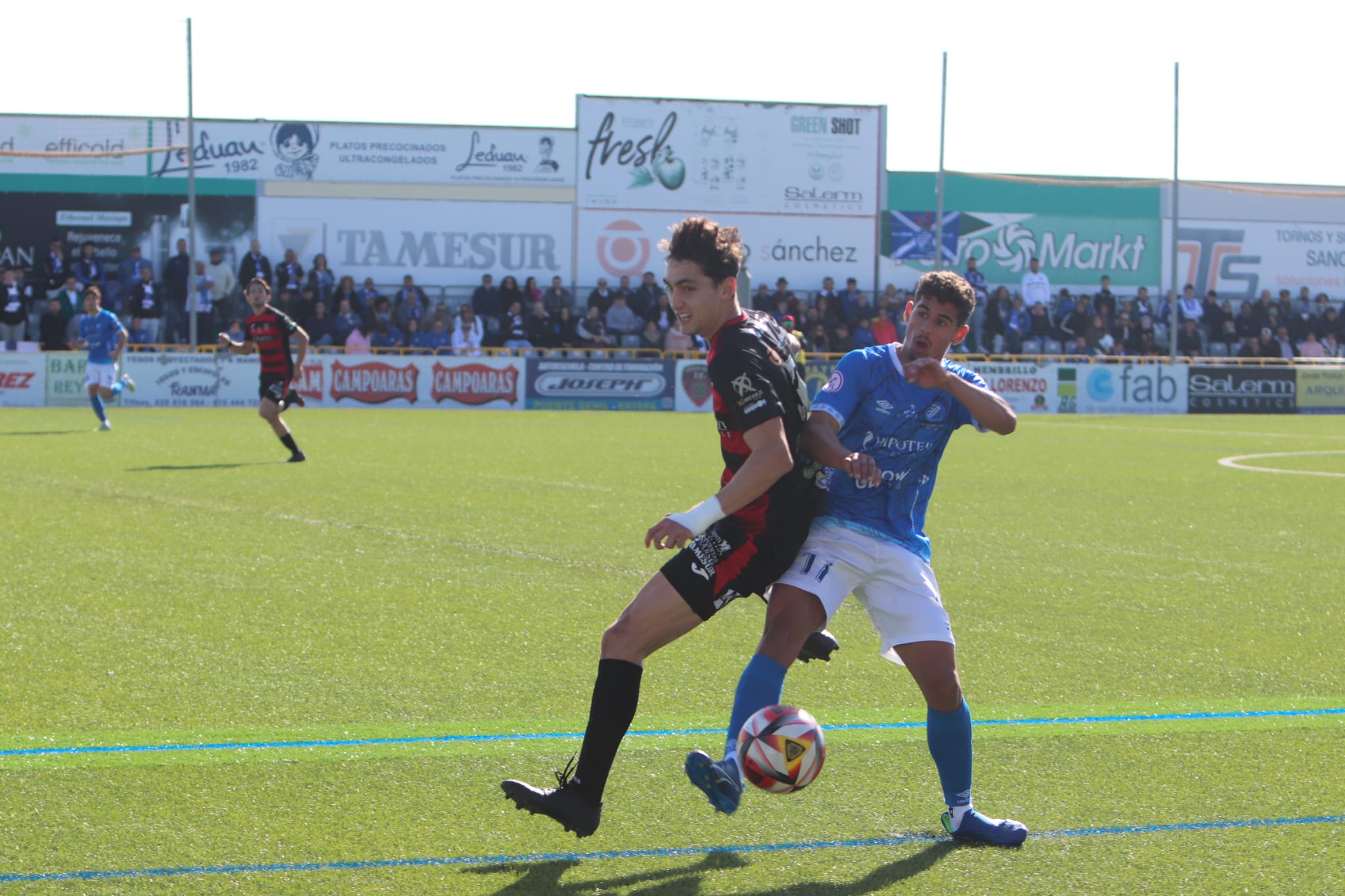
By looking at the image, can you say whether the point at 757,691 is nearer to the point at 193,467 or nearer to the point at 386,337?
the point at 193,467

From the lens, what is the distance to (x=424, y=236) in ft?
123

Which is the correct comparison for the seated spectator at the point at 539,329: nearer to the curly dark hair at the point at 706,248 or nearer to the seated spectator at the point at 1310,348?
the seated spectator at the point at 1310,348

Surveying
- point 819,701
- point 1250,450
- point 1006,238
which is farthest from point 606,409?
point 819,701

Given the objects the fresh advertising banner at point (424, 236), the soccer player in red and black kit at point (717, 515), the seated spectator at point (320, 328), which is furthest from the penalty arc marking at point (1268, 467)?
the fresh advertising banner at point (424, 236)

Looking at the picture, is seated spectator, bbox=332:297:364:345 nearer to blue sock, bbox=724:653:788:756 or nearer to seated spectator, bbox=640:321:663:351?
seated spectator, bbox=640:321:663:351

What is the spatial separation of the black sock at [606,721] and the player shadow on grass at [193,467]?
11798 millimetres

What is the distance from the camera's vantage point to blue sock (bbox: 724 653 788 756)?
4.11 meters

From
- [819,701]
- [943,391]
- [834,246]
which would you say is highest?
[834,246]

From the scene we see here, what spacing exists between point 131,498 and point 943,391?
9.77 m

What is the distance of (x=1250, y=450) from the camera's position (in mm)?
20406

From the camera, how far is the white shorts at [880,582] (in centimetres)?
410

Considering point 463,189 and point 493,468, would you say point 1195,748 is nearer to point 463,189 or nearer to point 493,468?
point 493,468

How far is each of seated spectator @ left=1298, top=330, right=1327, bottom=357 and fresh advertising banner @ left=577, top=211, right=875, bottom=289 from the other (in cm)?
1171

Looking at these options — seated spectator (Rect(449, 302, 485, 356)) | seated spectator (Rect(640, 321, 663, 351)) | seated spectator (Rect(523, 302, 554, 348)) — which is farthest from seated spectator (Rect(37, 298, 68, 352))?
seated spectator (Rect(640, 321, 663, 351))
